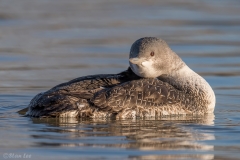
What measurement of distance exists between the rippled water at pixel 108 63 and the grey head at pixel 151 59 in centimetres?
73

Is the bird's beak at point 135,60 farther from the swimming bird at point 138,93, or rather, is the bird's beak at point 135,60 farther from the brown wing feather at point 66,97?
the brown wing feather at point 66,97

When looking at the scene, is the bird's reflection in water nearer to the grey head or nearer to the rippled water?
the rippled water

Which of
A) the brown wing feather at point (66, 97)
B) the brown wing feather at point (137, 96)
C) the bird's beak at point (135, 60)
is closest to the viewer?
the brown wing feather at point (66, 97)

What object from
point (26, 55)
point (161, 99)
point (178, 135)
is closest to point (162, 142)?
point (178, 135)

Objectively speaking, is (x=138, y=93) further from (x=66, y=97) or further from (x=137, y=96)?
(x=66, y=97)

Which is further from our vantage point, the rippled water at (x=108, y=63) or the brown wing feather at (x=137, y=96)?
the brown wing feather at (x=137, y=96)

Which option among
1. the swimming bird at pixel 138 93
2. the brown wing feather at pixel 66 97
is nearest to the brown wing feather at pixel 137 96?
the swimming bird at pixel 138 93

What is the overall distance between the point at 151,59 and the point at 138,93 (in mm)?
569

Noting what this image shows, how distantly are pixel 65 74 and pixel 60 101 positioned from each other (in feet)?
13.6

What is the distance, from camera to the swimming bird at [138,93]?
9.55m

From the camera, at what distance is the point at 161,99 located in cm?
997

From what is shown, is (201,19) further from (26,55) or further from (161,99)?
(161,99)

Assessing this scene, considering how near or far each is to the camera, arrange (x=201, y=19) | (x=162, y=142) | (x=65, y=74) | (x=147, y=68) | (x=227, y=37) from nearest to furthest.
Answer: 1. (x=162, y=142)
2. (x=147, y=68)
3. (x=65, y=74)
4. (x=227, y=37)
5. (x=201, y=19)

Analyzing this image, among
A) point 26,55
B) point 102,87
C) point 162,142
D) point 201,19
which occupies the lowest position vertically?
point 162,142
